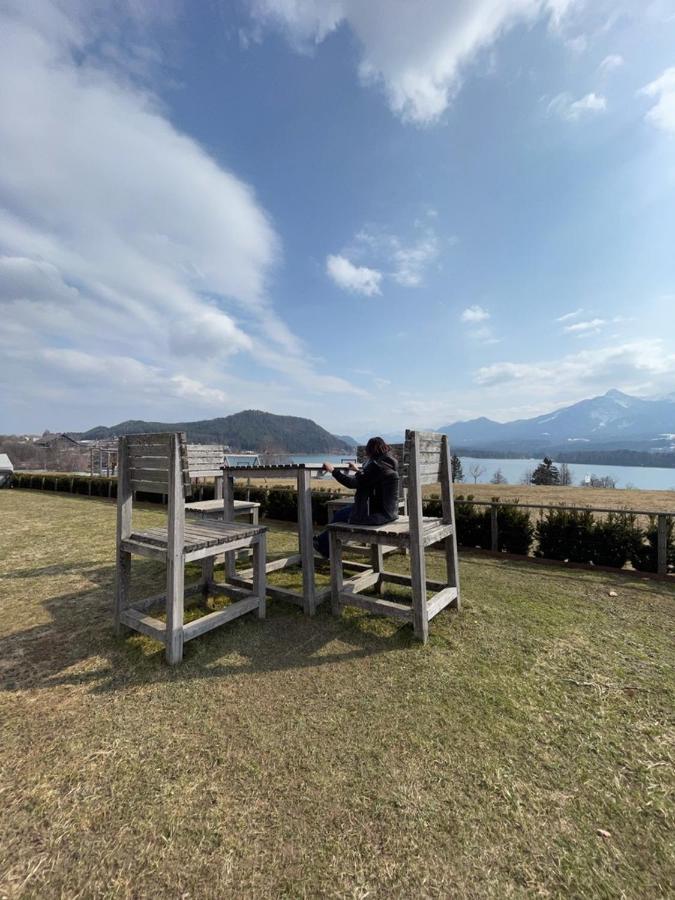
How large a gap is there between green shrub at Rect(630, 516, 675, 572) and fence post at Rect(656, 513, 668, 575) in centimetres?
6

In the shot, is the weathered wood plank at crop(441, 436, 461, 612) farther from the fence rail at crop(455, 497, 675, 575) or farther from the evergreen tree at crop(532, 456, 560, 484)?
the evergreen tree at crop(532, 456, 560, 484)

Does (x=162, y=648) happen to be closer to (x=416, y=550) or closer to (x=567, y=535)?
(x=416, y=550)

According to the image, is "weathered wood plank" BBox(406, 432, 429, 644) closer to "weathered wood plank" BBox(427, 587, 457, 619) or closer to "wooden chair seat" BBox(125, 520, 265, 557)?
"weathered wood plank" BBox(427, 587, 457, 619)

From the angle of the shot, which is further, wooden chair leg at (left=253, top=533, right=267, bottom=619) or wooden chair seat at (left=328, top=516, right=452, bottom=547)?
wooden chair leg at (left=253, top=533, right=267, bottom=619)

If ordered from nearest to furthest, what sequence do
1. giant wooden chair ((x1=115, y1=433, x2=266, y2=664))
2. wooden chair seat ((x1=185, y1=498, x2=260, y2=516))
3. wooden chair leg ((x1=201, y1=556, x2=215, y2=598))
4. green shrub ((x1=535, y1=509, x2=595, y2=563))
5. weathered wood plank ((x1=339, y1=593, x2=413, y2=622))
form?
giant wooden chair ((x1=115, y1=433, x2=266, y2=664)) < weathered wood plank ((x1=339, y1=593, x2=413, y2=622)) < wooden chair leg ((x1=201, y1=556, x2=215, y2=598)) < wooden chair seat ((x1=185, y1=498, x2=260, y2=516)) < green shrub ((x1=535, y1=509, x2=595, y2=563))

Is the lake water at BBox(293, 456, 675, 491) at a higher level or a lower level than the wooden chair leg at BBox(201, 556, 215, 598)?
lower

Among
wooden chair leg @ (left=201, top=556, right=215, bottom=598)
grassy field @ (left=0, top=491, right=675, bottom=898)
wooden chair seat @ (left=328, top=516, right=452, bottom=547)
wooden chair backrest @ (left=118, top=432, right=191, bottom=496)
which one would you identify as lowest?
grassy field @ (left=0, top=491, right=675, bottom=898)

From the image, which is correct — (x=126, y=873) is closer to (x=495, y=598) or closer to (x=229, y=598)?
(x=229, y=598)

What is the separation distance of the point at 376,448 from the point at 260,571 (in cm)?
166

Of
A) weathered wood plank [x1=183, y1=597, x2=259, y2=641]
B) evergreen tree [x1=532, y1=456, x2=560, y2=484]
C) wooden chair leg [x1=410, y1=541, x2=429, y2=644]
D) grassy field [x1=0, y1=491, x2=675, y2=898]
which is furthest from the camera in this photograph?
evergreen tree [x1=532, y1=456, x2=560, y2=484]

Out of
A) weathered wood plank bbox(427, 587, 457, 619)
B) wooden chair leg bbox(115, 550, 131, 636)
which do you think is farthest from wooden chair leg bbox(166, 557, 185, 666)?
weathered wood plank bbox(427, 587, 457, 619)

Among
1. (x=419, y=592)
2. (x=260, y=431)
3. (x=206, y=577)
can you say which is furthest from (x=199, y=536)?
(x=260, y=431)

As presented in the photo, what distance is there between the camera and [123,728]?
2191 millimetres

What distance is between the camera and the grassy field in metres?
1.45
